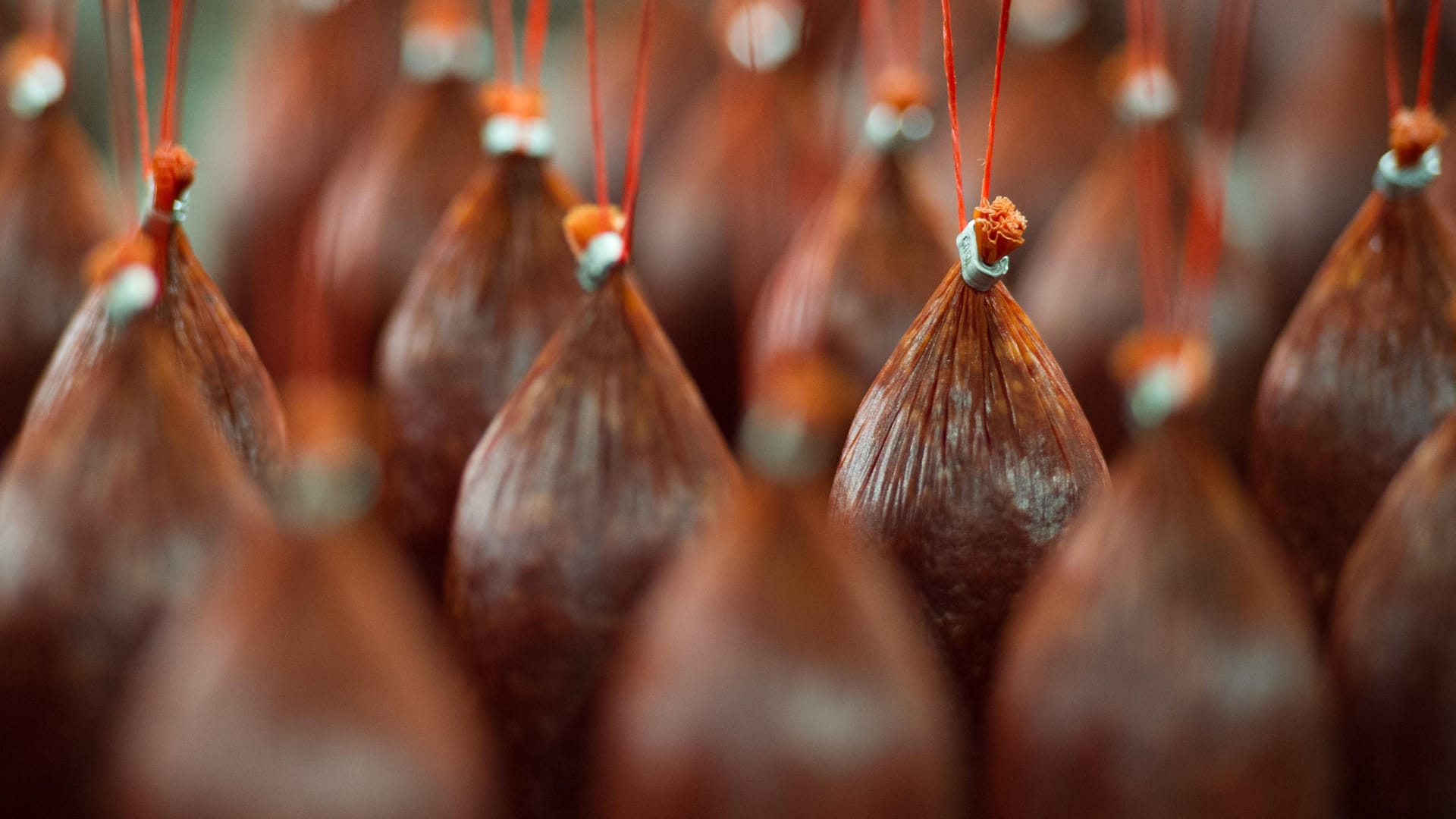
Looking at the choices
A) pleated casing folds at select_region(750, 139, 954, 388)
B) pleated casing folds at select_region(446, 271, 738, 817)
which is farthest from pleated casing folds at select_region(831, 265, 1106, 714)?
pleated casing folds at select_region(750, 139, 954, 388)

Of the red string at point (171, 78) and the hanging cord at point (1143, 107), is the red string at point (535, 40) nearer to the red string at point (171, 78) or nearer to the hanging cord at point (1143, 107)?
the red string at point (171, 78)

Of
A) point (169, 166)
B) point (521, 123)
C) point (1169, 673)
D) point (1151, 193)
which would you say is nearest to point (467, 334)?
point (521, 123)

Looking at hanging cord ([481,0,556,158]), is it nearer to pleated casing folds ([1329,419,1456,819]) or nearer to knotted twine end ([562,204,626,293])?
knotted twine end ([562,204,626,293])

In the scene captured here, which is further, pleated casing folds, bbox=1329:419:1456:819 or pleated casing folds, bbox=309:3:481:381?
pleated casing folds, bbox=309:3:481:381

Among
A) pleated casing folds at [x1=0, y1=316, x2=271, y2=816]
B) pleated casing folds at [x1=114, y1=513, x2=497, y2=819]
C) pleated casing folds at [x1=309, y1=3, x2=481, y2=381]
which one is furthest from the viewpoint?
pleated casing folds at [x1=309, y1=3, x2=481, y2=381]

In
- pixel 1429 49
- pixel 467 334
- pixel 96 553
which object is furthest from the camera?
pixel 467 334

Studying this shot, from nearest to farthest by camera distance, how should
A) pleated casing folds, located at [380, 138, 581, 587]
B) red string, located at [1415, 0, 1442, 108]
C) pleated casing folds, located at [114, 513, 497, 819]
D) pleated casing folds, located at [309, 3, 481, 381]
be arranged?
pleated casing folds, located at [114, 513, 497, 819] → red string, located at [1415, 0, 1442, 108] → pleated casing folds, located at [380, 138, 581, 587] → pleated casing folds, located at [309, 3, 481, 381]

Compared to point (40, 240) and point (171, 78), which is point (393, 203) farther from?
point (171, 78)
